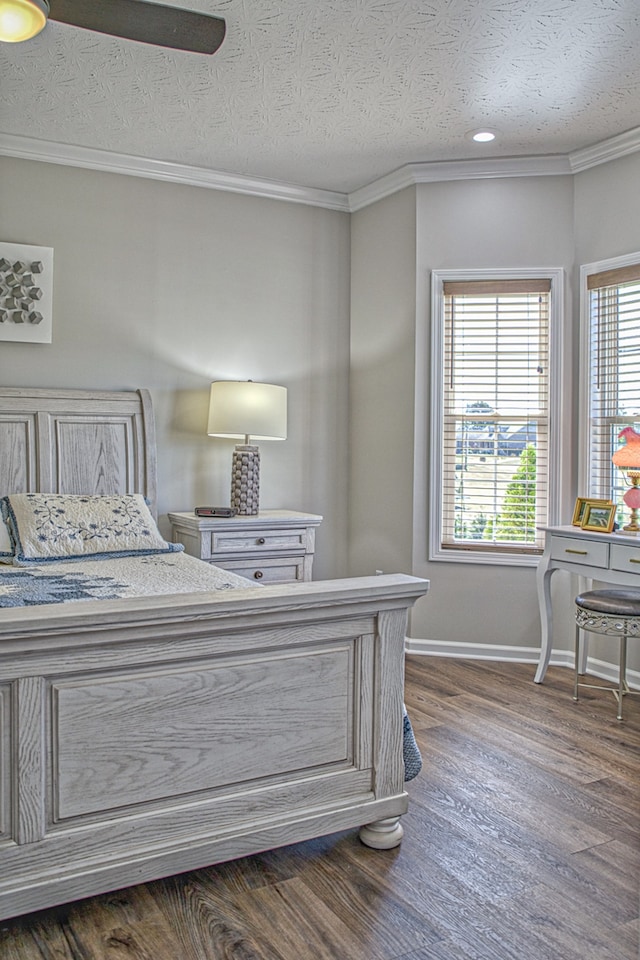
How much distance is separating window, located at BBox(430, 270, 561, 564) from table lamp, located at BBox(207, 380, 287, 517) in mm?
932

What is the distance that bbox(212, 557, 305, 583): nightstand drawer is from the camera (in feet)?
13.6

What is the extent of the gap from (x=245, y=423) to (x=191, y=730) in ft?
8.03

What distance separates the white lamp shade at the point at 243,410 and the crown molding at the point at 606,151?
203cm

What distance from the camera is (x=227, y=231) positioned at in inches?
182

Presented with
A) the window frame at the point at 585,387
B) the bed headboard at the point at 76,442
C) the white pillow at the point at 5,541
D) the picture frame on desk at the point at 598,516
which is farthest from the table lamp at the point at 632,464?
the white pillow at the point at 5,541

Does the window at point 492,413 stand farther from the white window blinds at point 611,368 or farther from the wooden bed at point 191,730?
the wooden bed at point 191,730

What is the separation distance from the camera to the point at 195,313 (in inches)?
179

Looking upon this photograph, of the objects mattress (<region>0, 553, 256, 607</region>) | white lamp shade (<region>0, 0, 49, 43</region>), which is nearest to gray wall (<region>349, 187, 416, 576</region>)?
mattress (<region>0, 553, 256, 607</region>)

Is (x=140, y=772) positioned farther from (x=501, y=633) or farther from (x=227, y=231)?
(x=227, y=231)

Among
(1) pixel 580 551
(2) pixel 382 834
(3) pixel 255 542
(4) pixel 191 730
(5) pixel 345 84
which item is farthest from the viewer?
(3) pixel 255 542

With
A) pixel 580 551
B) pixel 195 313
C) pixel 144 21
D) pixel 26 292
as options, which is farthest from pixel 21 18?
pixel 580 551

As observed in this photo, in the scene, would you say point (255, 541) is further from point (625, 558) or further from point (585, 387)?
point (585, 387)

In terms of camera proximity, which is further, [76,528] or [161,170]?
[161,170]

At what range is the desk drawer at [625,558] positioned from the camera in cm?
348
